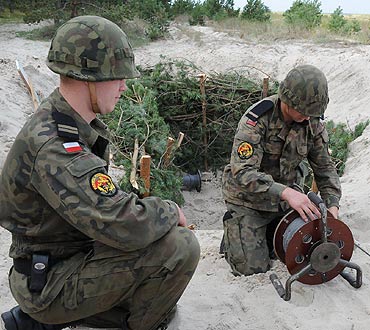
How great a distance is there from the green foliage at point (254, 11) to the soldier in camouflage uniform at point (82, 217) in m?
17.2

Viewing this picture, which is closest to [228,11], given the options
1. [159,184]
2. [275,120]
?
[159,184]

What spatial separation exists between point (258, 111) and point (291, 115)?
27cm

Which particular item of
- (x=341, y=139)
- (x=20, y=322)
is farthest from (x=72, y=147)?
(x=341, y=139)

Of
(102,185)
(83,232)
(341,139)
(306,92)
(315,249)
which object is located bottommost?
(341,139)

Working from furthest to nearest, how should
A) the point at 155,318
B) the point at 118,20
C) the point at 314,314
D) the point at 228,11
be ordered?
the point at 228,11
the point at 118,20
the point at 314,314
the point at 155,318

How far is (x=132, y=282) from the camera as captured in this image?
8.11ft

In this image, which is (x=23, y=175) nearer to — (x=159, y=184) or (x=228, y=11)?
(x=159, y=184)

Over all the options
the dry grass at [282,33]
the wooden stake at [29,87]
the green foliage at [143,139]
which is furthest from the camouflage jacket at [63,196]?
the dry grass at [282,33]

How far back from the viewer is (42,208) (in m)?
2.27

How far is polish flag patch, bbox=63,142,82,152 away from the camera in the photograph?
211 centimetres

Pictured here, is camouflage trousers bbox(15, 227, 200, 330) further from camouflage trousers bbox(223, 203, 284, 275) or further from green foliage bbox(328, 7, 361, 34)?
green foliage bbox(328, 7, 361, 34)

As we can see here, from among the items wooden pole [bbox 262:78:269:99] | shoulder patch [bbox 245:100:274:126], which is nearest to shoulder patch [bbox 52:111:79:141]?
shoulder patch [bbox 245:100:274:126]

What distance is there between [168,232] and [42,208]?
0.66 meters

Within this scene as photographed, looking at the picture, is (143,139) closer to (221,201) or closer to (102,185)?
(221,201)
